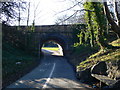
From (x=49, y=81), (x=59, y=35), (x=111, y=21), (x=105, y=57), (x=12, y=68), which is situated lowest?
(x=49, y=81)

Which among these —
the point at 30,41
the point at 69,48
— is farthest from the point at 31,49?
the point at 69,48

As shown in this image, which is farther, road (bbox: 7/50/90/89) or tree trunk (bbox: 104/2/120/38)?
tree trunk (bbox: 104/2/120/38)

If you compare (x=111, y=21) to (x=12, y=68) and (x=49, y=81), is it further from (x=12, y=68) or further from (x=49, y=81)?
(x=12, y=68)

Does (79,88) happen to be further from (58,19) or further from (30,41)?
(30,41)

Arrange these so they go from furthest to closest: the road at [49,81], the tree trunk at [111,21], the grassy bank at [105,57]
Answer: the grassy bank at [105,57]
the tree trunk at [111,21]
the road at [49,81]

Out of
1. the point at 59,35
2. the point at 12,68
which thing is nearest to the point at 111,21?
the point at 12,68

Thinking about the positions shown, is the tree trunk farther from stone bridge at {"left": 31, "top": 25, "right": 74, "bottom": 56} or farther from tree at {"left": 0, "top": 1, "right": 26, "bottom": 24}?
stone bridge at {"left": 31, "top": 25, "right": 74, "bottom": 56}

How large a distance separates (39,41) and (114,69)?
80.4ft

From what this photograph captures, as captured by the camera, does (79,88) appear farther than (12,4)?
No

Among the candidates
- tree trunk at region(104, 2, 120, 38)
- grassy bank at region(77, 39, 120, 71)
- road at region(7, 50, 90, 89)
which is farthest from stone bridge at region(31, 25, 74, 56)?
tree trunk at region(104, 2, 120, 38)

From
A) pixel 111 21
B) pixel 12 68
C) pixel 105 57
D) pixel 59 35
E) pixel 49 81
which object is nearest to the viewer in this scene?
pixel 111 21

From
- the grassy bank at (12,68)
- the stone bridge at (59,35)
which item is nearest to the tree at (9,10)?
the grassy bank at (12,68)

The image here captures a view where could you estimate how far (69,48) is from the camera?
3088 centimetres

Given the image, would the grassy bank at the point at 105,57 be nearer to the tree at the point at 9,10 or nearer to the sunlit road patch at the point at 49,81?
the sunlit road patch at the point at 49,81
